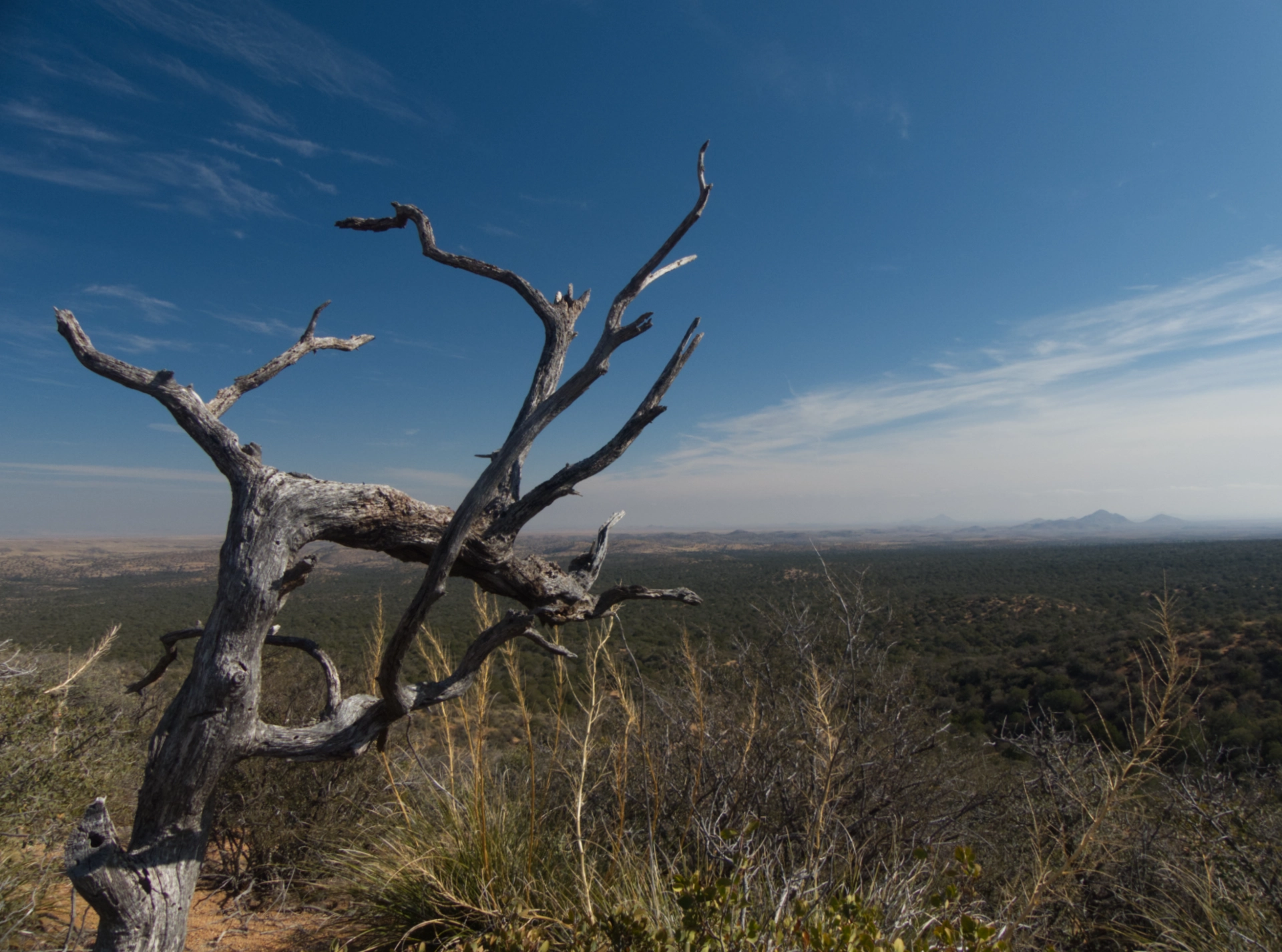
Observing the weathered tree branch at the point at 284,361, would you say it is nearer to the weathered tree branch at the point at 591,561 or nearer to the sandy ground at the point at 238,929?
the weathered tree branch at the point at 591,561

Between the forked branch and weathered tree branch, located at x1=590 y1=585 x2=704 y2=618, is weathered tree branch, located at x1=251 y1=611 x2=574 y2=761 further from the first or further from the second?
weathered tree branch, located at x1=590 y1=585 x2=704 y2=618

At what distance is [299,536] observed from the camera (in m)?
1.95

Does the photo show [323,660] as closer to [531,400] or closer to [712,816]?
[531,400]

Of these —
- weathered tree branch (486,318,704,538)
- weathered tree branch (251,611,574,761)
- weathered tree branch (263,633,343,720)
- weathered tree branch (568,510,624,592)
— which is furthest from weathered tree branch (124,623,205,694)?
weathered tree branch (568,510,624,592)

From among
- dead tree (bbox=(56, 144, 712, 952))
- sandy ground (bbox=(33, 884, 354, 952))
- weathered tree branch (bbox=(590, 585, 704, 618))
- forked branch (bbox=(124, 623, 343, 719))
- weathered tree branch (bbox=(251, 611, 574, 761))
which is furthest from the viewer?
sandy ground (bbox=(33, 884, 354, 952))

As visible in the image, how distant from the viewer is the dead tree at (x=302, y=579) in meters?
1.79

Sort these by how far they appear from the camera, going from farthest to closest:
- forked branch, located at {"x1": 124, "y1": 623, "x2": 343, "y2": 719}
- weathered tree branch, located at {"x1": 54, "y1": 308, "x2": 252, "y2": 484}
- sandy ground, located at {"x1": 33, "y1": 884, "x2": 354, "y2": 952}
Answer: sandy ground, located at {"x1": 33, "y1": 884, "x2": 354, "y2": 952}, forked branch, located at {"x1": 124, "y1": 623, "x2": 343, "y2": 719}, weathered tree branch, located at {"x1": 54, "y1": 308, "x2": 252, "y2": 484}

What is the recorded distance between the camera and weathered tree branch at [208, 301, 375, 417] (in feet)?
7.93

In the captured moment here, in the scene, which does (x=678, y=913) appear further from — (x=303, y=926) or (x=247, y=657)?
(x=303, y=926)

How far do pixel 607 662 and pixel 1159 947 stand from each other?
9.66 ft

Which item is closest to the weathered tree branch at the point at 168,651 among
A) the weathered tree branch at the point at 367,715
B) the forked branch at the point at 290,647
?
the forked branch at the point at 290,647

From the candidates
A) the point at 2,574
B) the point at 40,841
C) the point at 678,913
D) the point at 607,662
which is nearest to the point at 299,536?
the point at 607,662

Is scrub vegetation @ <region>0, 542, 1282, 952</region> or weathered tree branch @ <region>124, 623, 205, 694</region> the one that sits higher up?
weathered tree branch @ <region>124, 623, 205, 694</region>

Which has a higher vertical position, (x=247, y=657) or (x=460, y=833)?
(x=247, y=657)
